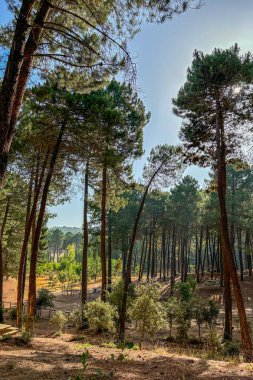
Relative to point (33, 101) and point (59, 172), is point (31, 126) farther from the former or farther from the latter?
point (59, 172)

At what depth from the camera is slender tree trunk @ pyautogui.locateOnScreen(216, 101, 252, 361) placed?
965 cm

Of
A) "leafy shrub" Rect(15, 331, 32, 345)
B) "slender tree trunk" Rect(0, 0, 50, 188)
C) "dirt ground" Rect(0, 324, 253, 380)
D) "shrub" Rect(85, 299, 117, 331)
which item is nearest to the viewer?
"slender tree trunk" Rect(0, 0, 50, 188)

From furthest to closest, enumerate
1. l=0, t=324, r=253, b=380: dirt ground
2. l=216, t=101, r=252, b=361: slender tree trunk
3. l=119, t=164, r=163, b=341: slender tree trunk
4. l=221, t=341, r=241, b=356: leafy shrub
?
l=119, t=164, r=163, b=341: slender tree trunk, l=221, t=341, r=241, b=356: leafy shrub, l=216, t=101, r=252, b=361: slender tree trunk, l=0, t=324, r=253, b=380: dirt ground

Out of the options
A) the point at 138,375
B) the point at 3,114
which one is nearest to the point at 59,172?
the point at 3,114

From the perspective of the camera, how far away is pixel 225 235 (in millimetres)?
10961

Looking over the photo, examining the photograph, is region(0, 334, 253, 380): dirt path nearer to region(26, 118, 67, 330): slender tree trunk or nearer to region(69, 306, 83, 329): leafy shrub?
region(26, 118, 67, 330): slender tree trunk

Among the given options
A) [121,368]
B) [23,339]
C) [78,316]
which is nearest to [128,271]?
[78,316]

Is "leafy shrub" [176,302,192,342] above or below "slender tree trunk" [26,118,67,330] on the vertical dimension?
below

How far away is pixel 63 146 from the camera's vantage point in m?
12.5

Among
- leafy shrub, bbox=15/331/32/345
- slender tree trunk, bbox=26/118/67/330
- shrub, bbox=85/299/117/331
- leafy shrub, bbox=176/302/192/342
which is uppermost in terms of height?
slender tree trunk, bbox=26/118/67/330

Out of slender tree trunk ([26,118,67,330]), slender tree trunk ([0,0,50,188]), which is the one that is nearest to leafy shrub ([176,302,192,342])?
slender tree trunk ([26,118,67,330])

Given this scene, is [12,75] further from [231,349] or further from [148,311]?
[231,349]

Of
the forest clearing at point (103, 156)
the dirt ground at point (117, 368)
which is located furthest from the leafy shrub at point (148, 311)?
the dirt ground at point (117, 368)

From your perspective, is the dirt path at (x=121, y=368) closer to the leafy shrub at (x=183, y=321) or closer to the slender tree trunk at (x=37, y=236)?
the slender tree trunk at (x=37, y=236)
